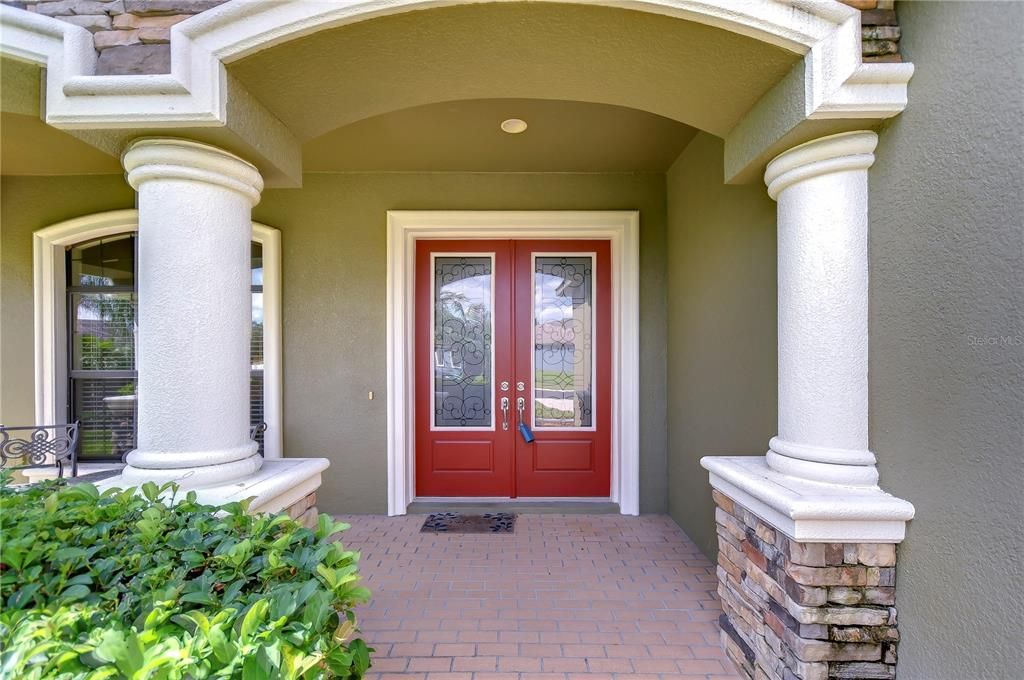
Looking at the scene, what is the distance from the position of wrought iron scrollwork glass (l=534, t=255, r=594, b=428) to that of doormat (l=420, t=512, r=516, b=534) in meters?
0.78

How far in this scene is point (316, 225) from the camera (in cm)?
374

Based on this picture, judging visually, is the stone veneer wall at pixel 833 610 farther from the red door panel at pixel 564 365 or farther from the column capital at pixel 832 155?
the red door panel at pixel 564 365

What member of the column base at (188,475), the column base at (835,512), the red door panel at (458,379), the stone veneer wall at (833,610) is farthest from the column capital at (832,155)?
the red door panel at (458,379)

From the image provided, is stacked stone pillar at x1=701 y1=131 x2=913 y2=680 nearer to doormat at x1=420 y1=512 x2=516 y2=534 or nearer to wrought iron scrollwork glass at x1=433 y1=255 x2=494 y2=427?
doormat at x1=420 y1=512 x2=516 y2=534

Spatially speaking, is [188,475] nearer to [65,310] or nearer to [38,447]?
[38,447]

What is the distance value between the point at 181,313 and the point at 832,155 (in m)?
2.34

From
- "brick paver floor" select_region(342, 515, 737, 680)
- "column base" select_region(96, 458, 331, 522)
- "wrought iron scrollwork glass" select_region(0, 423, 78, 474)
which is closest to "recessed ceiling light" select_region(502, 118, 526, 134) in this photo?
"column base" select_region(96, 458, 331, 522)

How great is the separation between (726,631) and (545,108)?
2787mm

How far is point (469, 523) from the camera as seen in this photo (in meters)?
3.58

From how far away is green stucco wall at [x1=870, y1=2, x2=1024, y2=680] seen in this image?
49.2 inches

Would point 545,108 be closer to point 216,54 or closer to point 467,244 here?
point 467,244

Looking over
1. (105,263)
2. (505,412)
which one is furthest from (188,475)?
(105,263)

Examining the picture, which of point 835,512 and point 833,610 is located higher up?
point 835,512

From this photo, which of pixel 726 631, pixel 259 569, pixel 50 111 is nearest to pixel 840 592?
pixel 726 631
